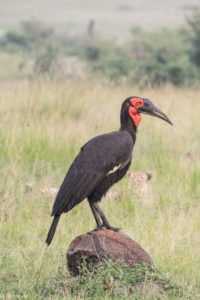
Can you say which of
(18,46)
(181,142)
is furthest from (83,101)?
(18,46)

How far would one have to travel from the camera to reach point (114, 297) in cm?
402

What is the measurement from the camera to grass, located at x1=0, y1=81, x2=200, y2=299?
15.1ft

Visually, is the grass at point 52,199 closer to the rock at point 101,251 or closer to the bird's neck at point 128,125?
the rock at point 101,251

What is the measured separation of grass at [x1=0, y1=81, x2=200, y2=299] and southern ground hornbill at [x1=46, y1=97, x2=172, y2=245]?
0.46 m

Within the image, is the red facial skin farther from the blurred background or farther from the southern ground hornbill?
the blurred background

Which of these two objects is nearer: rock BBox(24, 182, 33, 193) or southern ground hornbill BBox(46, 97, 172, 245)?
southern ground hornbill BBox(46, 97, 172, 245)

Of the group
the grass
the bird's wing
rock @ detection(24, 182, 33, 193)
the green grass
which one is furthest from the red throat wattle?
the green grass

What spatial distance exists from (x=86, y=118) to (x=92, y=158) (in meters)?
6.15

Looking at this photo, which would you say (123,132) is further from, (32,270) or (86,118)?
(86,118)

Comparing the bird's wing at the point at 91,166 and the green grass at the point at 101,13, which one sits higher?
the green grass at the point at 101,13

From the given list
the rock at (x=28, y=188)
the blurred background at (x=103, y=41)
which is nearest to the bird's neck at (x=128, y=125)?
the rock at (x=28, y=188)

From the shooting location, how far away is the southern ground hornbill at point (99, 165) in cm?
420

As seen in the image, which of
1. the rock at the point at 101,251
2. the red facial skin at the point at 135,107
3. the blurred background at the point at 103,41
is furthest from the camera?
the blurred background at the point at 103,41

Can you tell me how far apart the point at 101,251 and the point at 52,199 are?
76.6 inches
